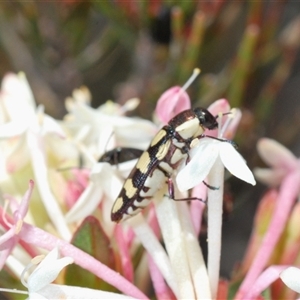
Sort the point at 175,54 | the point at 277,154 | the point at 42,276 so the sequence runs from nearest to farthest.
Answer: the point at 42,276
the point at 277,154
the point at 175,54

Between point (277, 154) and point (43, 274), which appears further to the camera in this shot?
point (277, 154)

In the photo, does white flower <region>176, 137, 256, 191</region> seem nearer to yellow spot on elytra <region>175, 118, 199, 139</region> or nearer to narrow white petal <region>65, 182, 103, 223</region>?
yellow spot on elytra <region>175, 118, 199, 139</region>

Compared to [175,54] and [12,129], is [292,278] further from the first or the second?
[175,54]

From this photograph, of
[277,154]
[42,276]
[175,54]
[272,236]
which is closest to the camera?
[42,276]

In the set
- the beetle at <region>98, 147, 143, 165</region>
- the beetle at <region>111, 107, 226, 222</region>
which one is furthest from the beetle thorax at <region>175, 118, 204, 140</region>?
the beetle at <region>98, 147, 143, 165</region>

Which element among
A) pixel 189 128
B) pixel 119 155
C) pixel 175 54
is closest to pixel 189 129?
pixel 189 128

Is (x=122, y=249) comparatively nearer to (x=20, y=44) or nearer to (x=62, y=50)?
(x=62, y=50)

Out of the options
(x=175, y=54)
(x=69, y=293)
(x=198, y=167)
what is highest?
(x=175, y=54)

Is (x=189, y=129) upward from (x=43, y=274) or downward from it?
upward
